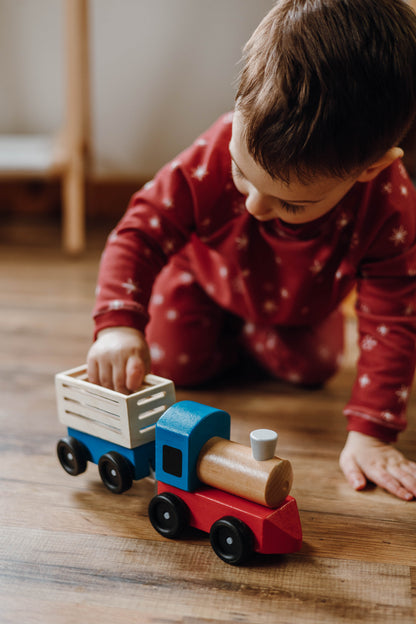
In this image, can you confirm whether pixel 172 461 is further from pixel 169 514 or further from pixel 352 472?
pixel 352 472

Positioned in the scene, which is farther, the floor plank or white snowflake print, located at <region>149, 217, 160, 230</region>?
white snowflake print, located at <region>149, 217, 160, 230</region>

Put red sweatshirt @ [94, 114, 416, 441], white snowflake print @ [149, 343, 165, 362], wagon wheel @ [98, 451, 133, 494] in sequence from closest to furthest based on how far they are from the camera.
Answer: wagon wheel @ [98, 451, 133, 494]
red sweatshirt @ [94, 114, 416, 441]
white snowflake print @ [149, 343, 165, 362]

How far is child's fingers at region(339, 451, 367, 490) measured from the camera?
2.37 feet

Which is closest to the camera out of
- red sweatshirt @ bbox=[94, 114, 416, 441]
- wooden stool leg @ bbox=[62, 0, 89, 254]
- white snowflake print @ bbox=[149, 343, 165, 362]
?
red sweatshirt @ bbox=[94, 114, 416, 441]

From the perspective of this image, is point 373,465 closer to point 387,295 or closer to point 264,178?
point 387,295

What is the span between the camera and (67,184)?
1.56m

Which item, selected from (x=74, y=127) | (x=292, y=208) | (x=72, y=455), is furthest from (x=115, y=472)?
(x=74, y=127)

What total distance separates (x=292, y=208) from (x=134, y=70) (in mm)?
1299

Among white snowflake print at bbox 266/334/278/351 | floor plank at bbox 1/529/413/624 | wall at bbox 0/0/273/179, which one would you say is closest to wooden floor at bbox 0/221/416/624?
floor plank at bbox 1/529/413/624

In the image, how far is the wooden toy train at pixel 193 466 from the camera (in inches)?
22.2

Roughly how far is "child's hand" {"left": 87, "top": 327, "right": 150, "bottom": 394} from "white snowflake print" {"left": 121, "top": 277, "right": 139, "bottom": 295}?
0.06m

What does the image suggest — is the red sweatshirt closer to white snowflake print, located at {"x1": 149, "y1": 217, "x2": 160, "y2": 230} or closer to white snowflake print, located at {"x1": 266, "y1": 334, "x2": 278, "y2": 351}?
white snowflake print, located at {"x1": 149, "y1": 217, "x2": 160, "y2": 230}

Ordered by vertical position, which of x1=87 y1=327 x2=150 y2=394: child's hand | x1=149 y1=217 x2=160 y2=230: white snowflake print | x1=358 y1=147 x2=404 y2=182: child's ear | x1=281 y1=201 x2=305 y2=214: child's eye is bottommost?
x1=87 y1=327 x2=150 y2=394: child's hand

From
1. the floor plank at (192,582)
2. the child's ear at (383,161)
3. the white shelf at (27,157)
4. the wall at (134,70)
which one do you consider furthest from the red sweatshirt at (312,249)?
the wall at (134,70)
